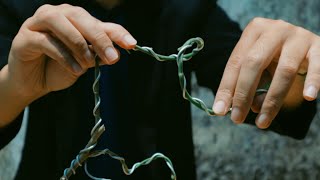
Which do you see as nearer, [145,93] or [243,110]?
[243,110]

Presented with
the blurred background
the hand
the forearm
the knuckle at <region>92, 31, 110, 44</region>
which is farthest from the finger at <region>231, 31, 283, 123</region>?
the blurred background

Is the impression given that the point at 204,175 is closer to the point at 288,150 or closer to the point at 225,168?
the point at 225,168

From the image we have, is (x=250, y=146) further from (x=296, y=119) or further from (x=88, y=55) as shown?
(x=88, y=55)

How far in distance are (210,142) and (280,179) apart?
0.14 meters

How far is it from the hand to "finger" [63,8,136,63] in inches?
3.1

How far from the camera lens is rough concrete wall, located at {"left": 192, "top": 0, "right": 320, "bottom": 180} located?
734 mm

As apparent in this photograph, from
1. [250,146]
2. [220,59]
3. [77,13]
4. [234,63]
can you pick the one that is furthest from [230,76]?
[250,146]

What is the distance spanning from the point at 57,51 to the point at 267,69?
16 centimetres

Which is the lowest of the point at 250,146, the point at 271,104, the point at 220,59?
the point at 250,146

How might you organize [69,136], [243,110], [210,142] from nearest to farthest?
[243,110]
[69,136]
[210,142]

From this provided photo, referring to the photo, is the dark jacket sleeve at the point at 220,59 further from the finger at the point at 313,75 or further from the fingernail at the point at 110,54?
the fingernail at the point at 110,54

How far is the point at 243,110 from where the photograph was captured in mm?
329

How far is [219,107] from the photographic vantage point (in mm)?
329

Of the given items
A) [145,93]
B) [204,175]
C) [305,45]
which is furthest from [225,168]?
[305,45]
